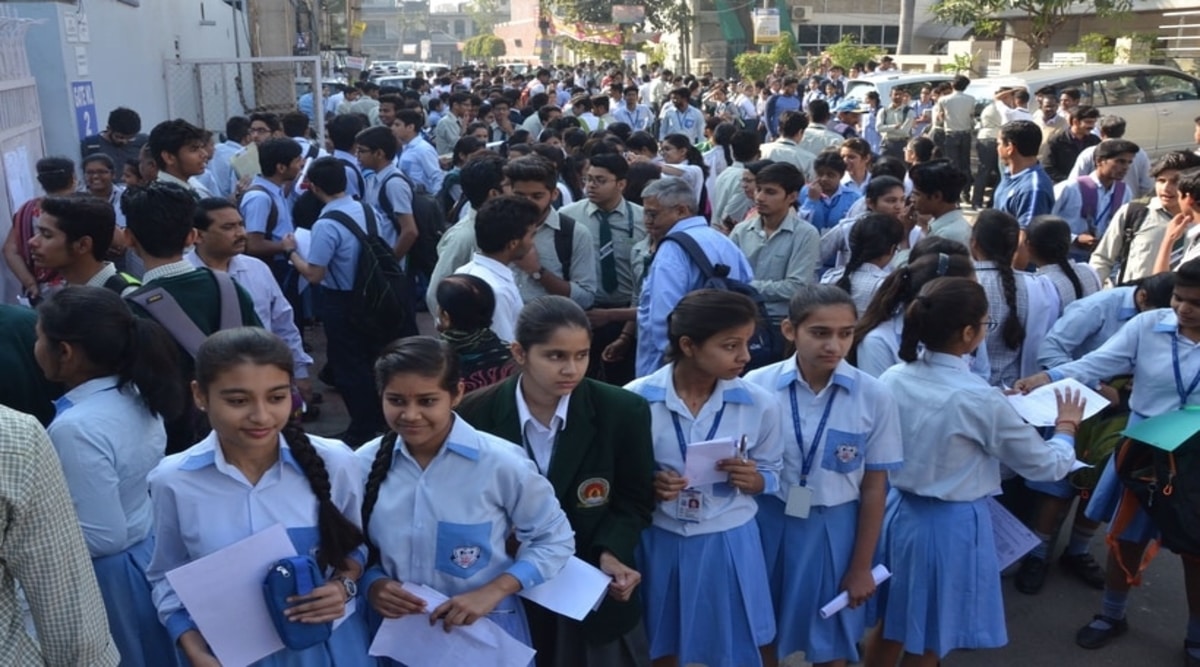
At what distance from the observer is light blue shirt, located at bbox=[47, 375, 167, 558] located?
95.5 inches

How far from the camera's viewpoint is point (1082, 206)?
6.54 meters

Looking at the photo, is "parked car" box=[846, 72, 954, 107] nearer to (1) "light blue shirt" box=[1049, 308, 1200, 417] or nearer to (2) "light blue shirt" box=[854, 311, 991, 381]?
(1) "light blue shirt" box=[1049, 308, 1200, 417]

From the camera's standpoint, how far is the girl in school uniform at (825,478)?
298 centimetres

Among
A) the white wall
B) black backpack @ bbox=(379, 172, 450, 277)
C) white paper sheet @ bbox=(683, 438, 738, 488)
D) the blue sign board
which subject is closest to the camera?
white paper sheet @ bbox=(683, 438, 738, 488)

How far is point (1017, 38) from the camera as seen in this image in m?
23.0

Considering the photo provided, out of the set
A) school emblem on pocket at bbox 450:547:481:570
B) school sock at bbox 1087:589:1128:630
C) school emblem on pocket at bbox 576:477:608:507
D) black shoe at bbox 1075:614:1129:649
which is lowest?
black shoe at bbox 1075:614:1129:649

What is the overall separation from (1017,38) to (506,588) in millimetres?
24013

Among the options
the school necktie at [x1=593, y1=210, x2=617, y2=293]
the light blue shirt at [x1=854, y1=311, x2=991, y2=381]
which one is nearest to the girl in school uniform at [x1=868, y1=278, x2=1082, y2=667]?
the light blue shirt at [x1=854, y1=311, x2=991, y2=381]

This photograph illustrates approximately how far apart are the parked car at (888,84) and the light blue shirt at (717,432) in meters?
13.4

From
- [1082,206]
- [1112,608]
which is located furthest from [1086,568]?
[1082,206]

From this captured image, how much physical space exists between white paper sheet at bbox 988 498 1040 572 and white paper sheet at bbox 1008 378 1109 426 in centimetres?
33

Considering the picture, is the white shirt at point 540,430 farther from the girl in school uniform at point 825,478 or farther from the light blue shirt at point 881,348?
the light blue shirt at point 881,348

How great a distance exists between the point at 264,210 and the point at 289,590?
166 inches

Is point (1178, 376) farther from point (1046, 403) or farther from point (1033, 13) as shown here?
point (1033, 13)
